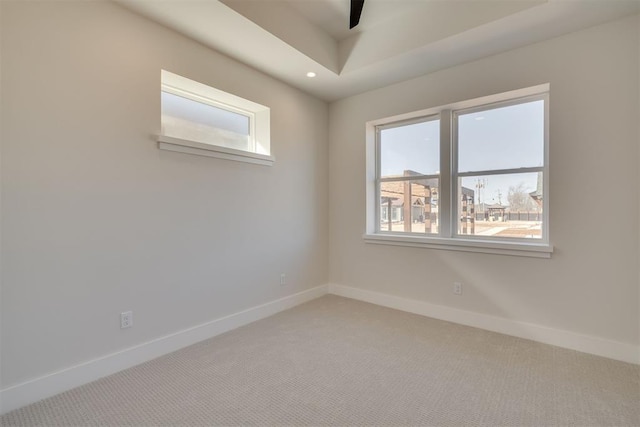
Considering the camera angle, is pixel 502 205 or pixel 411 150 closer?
pixel 502 205

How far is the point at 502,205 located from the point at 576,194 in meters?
0.58

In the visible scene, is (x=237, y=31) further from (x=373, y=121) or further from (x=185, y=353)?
(x=185, y=353)

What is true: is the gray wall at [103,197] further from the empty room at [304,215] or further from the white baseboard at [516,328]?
the white baseboard at [516,328]

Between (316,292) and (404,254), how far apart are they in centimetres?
122

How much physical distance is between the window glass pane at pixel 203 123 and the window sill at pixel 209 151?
208mm

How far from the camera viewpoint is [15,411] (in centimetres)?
174

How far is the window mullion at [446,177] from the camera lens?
3.20m

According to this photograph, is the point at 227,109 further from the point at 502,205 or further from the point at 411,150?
the point at 502,205

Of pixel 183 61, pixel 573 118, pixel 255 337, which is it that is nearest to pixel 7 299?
pixel 255 337

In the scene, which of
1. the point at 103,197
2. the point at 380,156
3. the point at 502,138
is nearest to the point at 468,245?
the point at 502,138

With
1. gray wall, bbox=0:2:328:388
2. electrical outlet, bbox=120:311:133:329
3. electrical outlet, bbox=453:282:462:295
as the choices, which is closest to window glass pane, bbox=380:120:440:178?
electrical outlet, bbox=453:282:462:295

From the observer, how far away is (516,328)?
2.73 meters

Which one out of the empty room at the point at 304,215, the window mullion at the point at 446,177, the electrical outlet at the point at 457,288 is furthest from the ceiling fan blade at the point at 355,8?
the electrical outlet at the point at 457,288

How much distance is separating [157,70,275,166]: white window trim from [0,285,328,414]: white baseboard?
151cm
